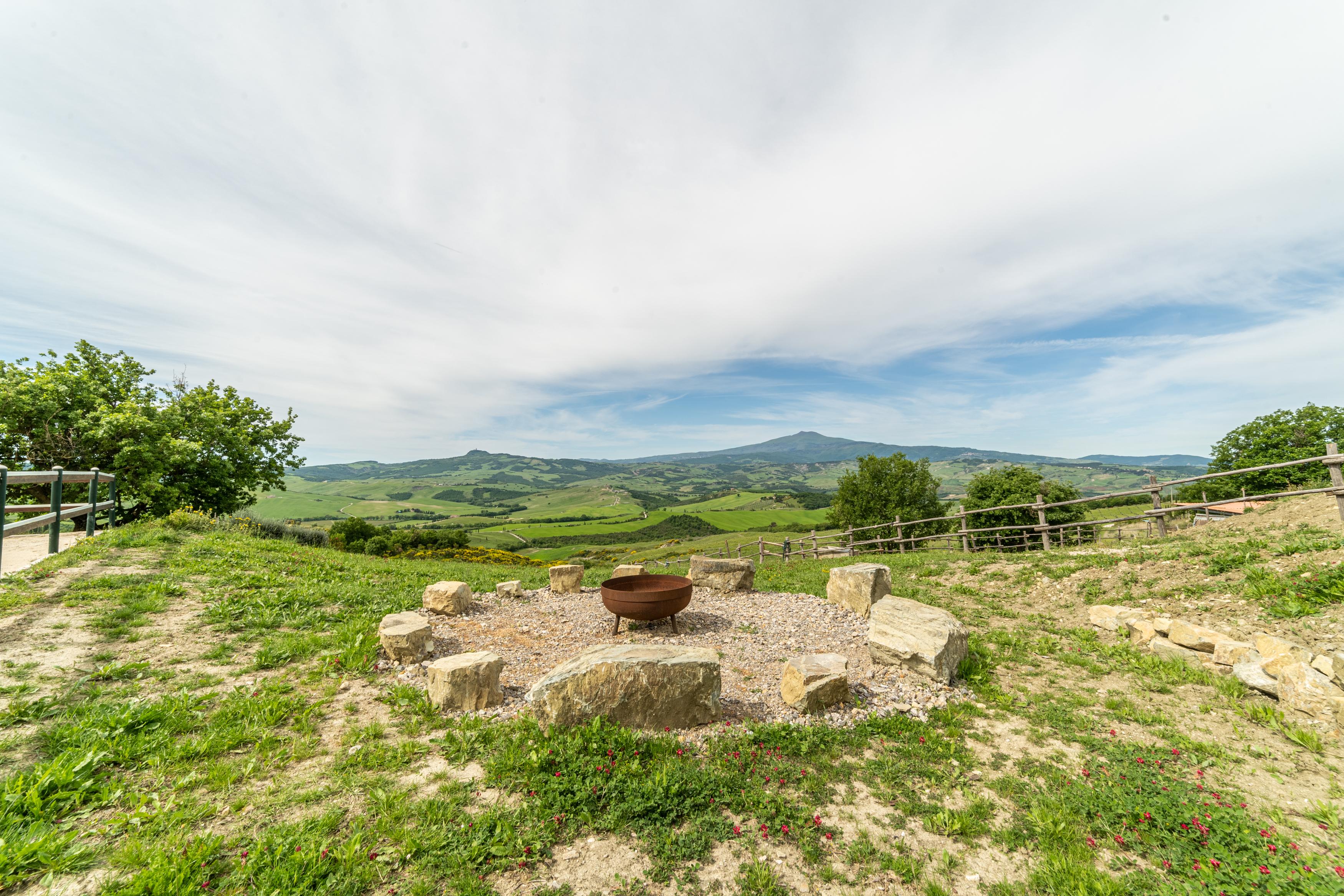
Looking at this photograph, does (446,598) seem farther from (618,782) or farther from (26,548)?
(26,548)

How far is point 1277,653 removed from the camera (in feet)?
19.1

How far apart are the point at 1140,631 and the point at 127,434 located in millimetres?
25998

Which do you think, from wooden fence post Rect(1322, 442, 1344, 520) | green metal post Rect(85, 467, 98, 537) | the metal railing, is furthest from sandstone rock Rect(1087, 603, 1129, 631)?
green metal post Rect(85, 467, 98, 537)

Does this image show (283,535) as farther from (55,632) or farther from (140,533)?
(55,632)

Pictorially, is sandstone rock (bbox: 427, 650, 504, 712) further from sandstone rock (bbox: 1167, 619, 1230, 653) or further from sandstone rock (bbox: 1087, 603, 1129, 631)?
sandstone rock (bbox: 1087, 603, 1129, 631)

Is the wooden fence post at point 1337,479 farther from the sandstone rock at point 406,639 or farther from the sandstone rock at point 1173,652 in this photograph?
the sandstone rock at point 406,639

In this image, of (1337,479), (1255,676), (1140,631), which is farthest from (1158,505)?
(1255,676)

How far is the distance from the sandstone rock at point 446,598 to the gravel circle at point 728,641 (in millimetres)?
144

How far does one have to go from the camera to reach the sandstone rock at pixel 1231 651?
6.09 metres

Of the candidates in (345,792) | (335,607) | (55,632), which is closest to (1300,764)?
(345,792)

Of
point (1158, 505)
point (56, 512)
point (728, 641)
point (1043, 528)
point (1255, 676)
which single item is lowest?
point (728, 641)

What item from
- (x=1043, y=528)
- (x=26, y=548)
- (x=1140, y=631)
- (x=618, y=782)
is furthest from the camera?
(x=1043, y=528)

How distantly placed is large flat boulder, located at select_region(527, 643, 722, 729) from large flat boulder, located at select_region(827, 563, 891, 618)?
5275 mm

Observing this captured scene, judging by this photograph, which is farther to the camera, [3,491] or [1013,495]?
[1013,495]
